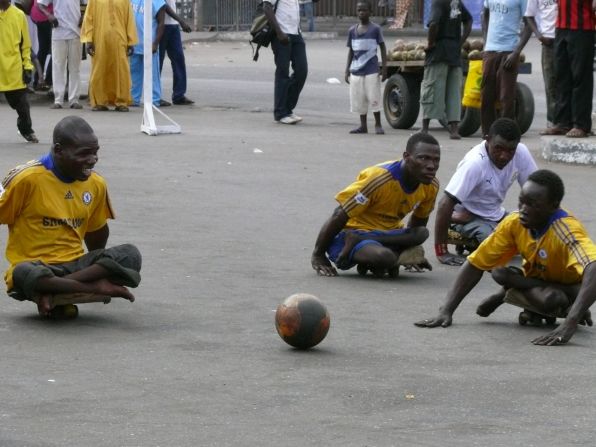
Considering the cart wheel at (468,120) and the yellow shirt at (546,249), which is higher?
the yellow shirt at (546,249)

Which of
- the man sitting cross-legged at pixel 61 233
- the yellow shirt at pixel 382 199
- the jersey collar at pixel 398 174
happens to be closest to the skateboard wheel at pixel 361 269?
the yellow shirt at pixel 382 199

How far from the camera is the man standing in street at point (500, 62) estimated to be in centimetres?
1529

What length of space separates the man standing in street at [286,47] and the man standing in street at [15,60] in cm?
344

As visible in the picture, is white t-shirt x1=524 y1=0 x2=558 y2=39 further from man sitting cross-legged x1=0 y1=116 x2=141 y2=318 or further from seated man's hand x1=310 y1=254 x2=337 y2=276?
man sitting cross-legged x1=0 y1=116 x2=141 y2=318

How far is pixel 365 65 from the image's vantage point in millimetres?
16844

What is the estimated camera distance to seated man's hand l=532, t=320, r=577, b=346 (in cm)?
689

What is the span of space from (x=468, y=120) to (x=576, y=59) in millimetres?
2511

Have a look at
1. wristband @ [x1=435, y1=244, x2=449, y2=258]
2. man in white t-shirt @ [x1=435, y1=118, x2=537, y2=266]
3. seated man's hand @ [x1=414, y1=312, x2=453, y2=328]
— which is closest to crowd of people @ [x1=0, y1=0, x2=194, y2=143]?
man in white t-shirt @ [x1=435, y1=118, x2=537, y2=266]

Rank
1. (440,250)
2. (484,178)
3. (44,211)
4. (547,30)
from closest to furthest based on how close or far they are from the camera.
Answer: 1. (44,211)
2. (440,250)
3. (484,178)
4. (547,30)

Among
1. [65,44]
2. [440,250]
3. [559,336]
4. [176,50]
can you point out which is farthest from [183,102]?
[559,336]

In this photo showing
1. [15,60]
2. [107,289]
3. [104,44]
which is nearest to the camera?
[107,289]

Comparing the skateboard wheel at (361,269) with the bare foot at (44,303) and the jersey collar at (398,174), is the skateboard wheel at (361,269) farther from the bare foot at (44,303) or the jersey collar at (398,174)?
the bare foot at (44,303)

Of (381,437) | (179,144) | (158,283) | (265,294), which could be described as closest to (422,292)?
(265,294)

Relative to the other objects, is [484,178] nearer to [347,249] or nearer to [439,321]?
[347,249]
